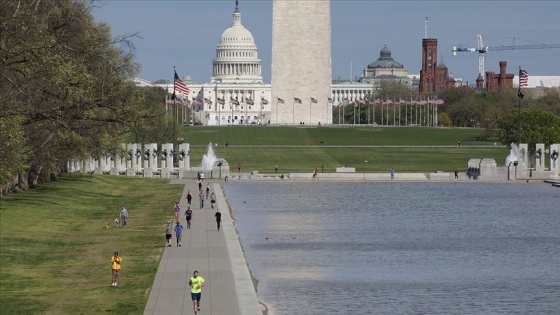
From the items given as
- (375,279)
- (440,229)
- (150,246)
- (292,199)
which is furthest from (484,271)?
(292,199)

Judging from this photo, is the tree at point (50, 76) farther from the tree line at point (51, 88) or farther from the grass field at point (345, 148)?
the grass field at point (345, 148)

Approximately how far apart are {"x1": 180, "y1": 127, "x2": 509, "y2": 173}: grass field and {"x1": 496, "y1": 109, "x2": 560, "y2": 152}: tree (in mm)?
2378

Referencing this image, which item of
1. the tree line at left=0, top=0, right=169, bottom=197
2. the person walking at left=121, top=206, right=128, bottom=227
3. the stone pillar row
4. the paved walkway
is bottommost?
the paved walkway

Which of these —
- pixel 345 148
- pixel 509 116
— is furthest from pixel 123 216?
pixel 345 148

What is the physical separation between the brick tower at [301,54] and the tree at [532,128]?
51.2m

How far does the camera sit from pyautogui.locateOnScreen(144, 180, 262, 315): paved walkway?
3384 centimetres

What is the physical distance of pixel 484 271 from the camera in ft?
142

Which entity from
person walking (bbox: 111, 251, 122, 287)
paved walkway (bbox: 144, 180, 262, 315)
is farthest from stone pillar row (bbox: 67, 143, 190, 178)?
person walking (bbox: 111, 251, 122, 287)

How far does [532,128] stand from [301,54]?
185 feet

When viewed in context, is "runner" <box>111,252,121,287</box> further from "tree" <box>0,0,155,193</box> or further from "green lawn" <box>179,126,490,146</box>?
"green lawn" <box>179,126,490,146</box>

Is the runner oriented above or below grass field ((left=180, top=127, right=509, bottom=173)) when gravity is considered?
below

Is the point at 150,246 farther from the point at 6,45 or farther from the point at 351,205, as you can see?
the point at 351,205

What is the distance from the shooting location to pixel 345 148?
134m

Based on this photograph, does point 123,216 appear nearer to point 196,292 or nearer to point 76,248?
point 76,248
